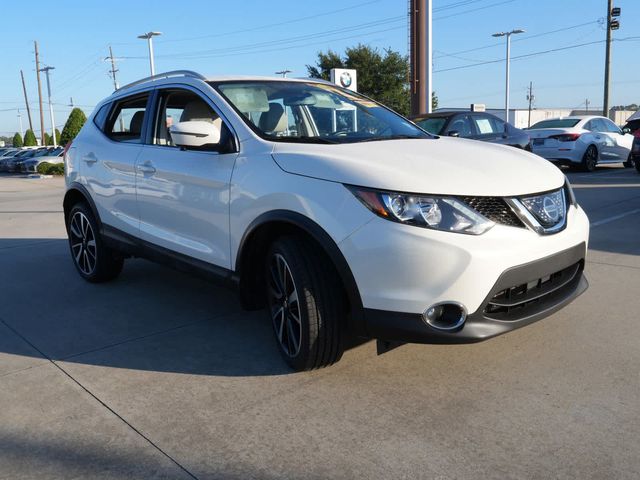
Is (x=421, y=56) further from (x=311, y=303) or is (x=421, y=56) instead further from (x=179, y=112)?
(x=311, y=303)

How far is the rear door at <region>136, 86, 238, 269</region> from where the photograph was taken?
11.9 ft

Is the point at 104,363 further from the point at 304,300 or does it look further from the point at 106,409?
the point at 304,300

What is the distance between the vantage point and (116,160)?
4.76m

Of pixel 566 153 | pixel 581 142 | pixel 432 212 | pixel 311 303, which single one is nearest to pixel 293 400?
pixel 311 303

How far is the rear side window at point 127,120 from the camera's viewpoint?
4868 mm

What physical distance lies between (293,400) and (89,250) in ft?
10.3

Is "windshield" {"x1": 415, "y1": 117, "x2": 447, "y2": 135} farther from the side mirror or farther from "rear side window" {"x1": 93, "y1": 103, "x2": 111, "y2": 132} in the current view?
the side mirror

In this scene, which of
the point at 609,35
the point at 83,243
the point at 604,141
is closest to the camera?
the point at 83,243

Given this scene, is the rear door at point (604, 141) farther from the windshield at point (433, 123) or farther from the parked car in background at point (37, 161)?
the parked car in background at point (37, 161)

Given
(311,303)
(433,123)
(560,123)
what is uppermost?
(433,123)

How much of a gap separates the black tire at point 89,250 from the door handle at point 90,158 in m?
0.42

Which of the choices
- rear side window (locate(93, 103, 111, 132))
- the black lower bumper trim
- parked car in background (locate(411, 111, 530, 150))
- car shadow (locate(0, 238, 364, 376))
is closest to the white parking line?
parked car in background (locate(411, 111, 530, 150))

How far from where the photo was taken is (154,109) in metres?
4.54

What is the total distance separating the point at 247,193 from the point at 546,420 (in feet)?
6.26
